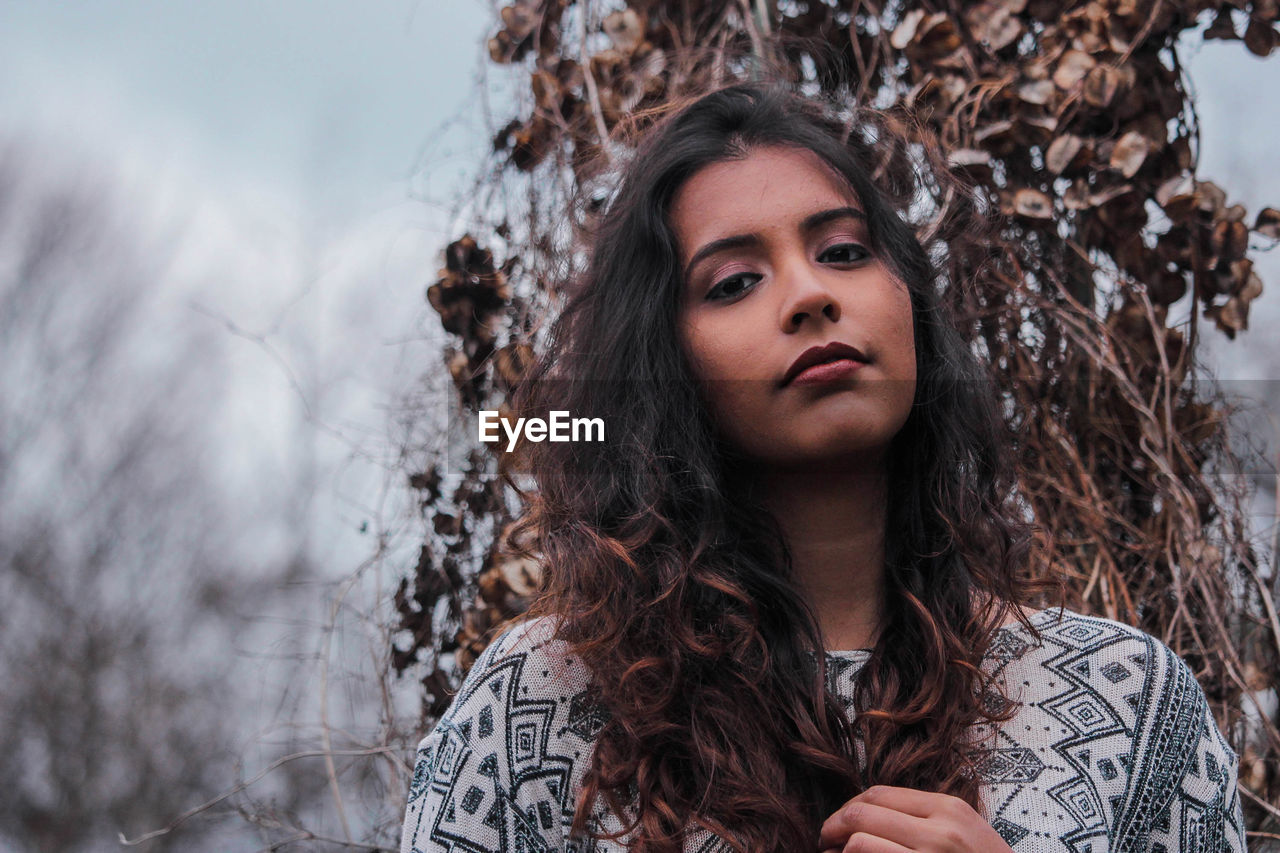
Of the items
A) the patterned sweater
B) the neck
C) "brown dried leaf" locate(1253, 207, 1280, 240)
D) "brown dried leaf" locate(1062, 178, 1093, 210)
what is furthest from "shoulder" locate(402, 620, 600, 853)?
"brown dried leaf" locate(1253, 207, 1280, 240)

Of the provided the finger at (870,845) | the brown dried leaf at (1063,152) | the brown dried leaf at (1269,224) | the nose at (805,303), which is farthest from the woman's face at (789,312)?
the brown dried leaf at (1269,224)

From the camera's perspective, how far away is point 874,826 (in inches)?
35.8

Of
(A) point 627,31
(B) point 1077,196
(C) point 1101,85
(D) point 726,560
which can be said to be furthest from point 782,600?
(A) point 627,31

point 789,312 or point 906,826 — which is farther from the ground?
point 789,312

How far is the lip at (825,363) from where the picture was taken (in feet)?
3.55

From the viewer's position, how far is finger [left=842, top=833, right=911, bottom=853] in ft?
2.90

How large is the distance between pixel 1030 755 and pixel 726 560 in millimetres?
367

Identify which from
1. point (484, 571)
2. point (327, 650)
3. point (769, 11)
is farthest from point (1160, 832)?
point (769, 11)

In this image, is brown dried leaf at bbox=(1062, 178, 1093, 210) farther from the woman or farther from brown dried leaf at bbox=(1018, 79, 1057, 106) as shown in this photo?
the woman

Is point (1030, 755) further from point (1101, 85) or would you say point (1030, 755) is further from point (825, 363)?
point (1101, 85)

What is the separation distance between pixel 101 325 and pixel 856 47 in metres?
5.21

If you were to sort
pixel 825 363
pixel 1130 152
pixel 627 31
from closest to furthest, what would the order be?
pixel 825 363, pixel 1130 152, pixel 627 31

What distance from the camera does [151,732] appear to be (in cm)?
567

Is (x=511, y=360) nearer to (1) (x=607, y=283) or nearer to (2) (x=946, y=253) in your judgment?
(1) (x=607, y=283)
